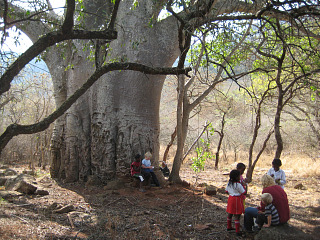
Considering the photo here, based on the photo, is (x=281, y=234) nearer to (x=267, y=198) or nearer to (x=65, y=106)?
(x=267, y=198)

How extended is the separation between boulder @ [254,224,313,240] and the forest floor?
386 millimetres

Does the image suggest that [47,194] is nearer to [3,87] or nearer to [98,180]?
[98,180]

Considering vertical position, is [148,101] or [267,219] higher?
[148,101]

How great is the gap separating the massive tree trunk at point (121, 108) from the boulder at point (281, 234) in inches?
163

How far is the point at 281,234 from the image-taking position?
11.7ft

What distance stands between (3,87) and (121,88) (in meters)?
4.00

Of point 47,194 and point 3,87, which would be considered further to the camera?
point 47,194

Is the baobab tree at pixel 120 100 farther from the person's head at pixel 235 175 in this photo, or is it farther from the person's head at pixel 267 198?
the person's head at pixel 267 198

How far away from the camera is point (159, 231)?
4.03 metres

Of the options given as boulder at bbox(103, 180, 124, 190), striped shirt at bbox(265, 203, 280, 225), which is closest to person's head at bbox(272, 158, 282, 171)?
striped shirt at bbox(265, 203, 280, 225)

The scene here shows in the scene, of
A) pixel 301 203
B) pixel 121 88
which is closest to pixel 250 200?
pixel 301 203

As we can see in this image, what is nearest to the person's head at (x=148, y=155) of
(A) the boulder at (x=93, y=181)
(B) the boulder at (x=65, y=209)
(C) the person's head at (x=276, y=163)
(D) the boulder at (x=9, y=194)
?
(A) the boulder at (x=93, y=181)

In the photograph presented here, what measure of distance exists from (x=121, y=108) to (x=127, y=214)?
313cm

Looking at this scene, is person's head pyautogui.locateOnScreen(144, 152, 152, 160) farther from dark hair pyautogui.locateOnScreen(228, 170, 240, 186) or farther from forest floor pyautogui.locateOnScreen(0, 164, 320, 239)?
dark hair pyautogui.locateOnScreen(228, 170, 240, 186)
